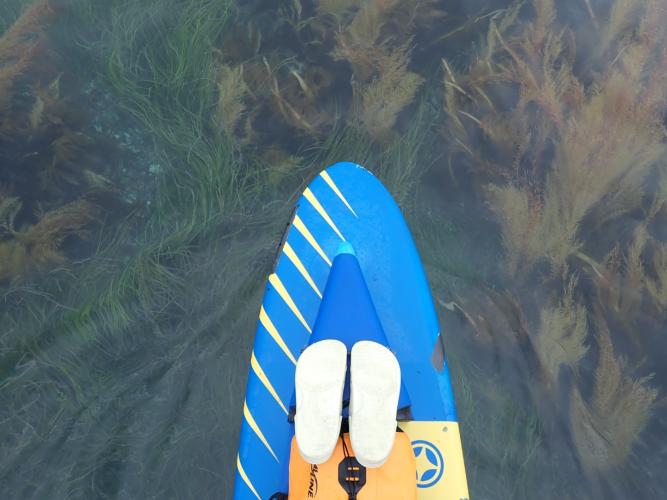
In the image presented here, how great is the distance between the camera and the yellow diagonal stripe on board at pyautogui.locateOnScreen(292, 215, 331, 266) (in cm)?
264

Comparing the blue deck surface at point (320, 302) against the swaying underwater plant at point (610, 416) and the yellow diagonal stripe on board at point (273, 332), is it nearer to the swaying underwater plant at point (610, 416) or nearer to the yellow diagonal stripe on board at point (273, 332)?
→ the yellow diagonal stripe on board at point (273, 332)

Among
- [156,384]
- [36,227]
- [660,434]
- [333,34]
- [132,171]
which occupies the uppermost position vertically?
[333,34]

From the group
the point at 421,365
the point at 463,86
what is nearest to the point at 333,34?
the point at 463,86

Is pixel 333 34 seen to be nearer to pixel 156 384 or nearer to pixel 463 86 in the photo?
pixel 463 86

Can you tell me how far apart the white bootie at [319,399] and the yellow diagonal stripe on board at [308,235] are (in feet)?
2.18

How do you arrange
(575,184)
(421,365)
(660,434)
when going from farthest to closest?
(575,184)
(660,434)
(421,365)

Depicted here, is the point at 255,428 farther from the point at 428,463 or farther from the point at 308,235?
the point at 308,235

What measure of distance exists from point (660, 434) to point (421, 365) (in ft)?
4.92

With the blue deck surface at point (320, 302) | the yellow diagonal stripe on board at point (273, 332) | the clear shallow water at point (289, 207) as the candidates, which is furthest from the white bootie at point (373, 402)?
the clear shallow water at point (289, 207)

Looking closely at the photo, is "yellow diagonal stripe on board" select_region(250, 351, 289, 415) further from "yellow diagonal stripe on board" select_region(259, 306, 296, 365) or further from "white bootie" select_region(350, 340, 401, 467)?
"white bootie" select_region(350, 340, 401, 467)

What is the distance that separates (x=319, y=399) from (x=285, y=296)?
825 millimetres

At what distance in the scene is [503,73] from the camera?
325cm

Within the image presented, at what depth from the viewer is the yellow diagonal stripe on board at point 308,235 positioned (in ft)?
8.66

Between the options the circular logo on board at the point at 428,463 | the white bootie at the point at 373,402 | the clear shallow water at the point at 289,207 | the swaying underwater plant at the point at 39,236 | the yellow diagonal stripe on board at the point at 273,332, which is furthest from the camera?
the swaying underwater plant at the point at 39,236
